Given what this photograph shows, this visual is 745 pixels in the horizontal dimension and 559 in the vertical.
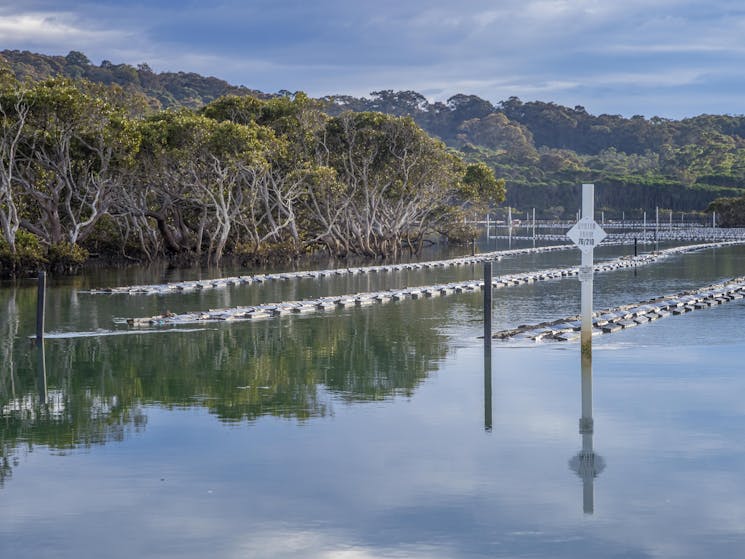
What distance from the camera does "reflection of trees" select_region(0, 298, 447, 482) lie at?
12.9 meters

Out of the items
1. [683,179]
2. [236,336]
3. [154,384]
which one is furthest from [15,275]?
[683,179]

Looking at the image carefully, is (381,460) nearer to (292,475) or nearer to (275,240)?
(292,475)

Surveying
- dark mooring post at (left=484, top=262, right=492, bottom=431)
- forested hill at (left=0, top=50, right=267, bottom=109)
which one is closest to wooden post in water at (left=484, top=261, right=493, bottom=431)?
dark mooring post at (left=484, top=262, right=492, bottom=431)

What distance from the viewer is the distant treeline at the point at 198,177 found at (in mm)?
39219

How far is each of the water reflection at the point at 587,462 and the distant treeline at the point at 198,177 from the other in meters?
28.5

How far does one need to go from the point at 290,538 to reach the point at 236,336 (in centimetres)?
1281

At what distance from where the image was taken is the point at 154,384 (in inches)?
604

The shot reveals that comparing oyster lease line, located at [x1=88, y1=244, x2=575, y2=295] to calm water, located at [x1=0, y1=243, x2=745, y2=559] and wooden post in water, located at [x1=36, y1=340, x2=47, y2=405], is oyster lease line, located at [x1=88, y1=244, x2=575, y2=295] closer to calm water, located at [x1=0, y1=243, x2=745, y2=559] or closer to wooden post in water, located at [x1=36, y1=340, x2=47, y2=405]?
calm water, located at [x1=0, y1=243, x2=745, y2=559]

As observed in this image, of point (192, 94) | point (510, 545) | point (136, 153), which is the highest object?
point (192, 94)

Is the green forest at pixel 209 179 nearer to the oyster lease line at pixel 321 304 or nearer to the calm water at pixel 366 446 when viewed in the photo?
the oyster lease line at pixel 321 304

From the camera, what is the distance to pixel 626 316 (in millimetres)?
23141

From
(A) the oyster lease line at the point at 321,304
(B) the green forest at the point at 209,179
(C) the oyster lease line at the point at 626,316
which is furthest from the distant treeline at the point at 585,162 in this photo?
(C) the oyster lease line at the point at 626,316

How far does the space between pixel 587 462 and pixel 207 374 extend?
7355 mm

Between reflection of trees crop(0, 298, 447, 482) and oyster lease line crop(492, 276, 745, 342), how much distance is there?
72.2 inches
